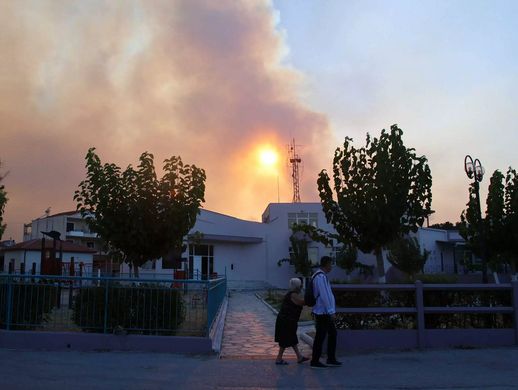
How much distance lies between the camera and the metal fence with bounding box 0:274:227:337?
11.1 metres

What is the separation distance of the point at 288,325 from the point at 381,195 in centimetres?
541

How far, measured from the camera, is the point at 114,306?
1107 cm

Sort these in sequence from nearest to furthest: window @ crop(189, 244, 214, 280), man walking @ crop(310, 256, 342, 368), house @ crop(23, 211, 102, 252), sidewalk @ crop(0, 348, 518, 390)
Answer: sidewalk @ crop(0, 348, 518, 390), man walking @ crop(310, 256, 342, 368), window @ crop(189, 244, 214, 280), house @ crop(23, 211, 102, 252)

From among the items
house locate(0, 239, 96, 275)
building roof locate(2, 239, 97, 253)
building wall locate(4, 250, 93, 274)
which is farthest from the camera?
building wall locate(4, 250, 93, 274)

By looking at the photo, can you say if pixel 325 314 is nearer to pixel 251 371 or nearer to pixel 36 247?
pixel 251 371

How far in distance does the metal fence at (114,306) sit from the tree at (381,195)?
4.78m

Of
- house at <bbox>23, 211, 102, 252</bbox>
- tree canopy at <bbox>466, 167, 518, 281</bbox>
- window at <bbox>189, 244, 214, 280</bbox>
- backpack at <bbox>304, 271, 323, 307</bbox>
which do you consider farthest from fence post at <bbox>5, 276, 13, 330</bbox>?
house at <bbox>23, 211, 102, 252</bbox>

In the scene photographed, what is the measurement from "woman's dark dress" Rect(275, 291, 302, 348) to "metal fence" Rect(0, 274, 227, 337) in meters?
1.87

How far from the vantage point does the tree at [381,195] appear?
13.8m

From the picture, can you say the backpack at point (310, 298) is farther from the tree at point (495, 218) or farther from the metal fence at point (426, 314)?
the tree at point (495, 218)

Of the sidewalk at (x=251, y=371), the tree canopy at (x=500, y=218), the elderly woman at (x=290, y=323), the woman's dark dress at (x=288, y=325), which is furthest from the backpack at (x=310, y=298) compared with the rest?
the tree canopy at (x=500, y=218)

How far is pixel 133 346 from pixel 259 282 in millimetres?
39862

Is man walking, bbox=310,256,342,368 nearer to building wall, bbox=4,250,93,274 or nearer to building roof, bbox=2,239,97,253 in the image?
building roof, bbox=2,239,97,253

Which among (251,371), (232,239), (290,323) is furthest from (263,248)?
(251,371)
